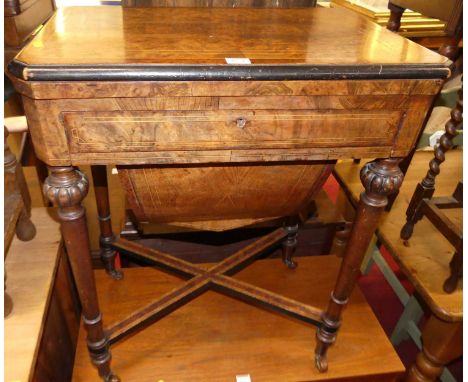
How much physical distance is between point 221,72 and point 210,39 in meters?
0.22

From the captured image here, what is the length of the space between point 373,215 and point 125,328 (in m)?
0.79

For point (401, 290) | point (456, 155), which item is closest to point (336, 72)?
→ point (401, 290)

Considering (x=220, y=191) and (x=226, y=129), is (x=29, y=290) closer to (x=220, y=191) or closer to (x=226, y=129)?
(x=220, y=191)

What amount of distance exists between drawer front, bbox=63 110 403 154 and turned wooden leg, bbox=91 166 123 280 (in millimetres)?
588

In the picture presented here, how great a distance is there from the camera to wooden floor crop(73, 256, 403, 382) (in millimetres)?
1336

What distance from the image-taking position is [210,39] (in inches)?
A: 38.2

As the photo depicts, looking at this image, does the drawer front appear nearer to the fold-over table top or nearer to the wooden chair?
the fold-over table top

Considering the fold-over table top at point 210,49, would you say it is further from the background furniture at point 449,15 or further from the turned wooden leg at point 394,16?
the turned wooden leg at point 394,16

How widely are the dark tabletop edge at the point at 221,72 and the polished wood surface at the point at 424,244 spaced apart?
2.41ft

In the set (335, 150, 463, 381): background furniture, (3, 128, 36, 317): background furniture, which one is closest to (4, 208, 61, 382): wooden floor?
(3, 128, 36, 317): background furniture

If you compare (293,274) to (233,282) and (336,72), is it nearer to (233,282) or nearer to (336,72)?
(233,282)

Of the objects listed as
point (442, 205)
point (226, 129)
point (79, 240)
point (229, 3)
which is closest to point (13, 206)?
point (79, 240)

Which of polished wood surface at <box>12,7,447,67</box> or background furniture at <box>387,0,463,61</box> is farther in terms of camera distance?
background furniture at <box>387,0,463,61</box>

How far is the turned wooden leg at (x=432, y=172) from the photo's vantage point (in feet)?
4.30
